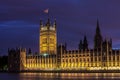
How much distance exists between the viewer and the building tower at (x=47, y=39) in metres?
150

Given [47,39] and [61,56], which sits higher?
[47,39]

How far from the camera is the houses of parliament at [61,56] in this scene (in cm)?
12312

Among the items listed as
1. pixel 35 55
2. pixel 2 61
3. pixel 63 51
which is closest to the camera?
pixel 63 51

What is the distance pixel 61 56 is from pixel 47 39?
19.5 m

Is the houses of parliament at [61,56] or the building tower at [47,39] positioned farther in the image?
the building tower at [47,39]

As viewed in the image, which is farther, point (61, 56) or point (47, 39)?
point (47, 39)

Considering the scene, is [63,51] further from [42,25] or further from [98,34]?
[42,25]

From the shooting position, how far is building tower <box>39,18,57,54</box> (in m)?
150

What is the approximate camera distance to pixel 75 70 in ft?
414

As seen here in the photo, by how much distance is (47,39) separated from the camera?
15188cm

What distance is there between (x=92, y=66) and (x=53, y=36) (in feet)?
107

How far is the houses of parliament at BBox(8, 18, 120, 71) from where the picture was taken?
404ft

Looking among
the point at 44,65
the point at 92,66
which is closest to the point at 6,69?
the point at 44,65

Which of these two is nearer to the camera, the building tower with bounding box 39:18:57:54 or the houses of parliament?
the houses of parliament
